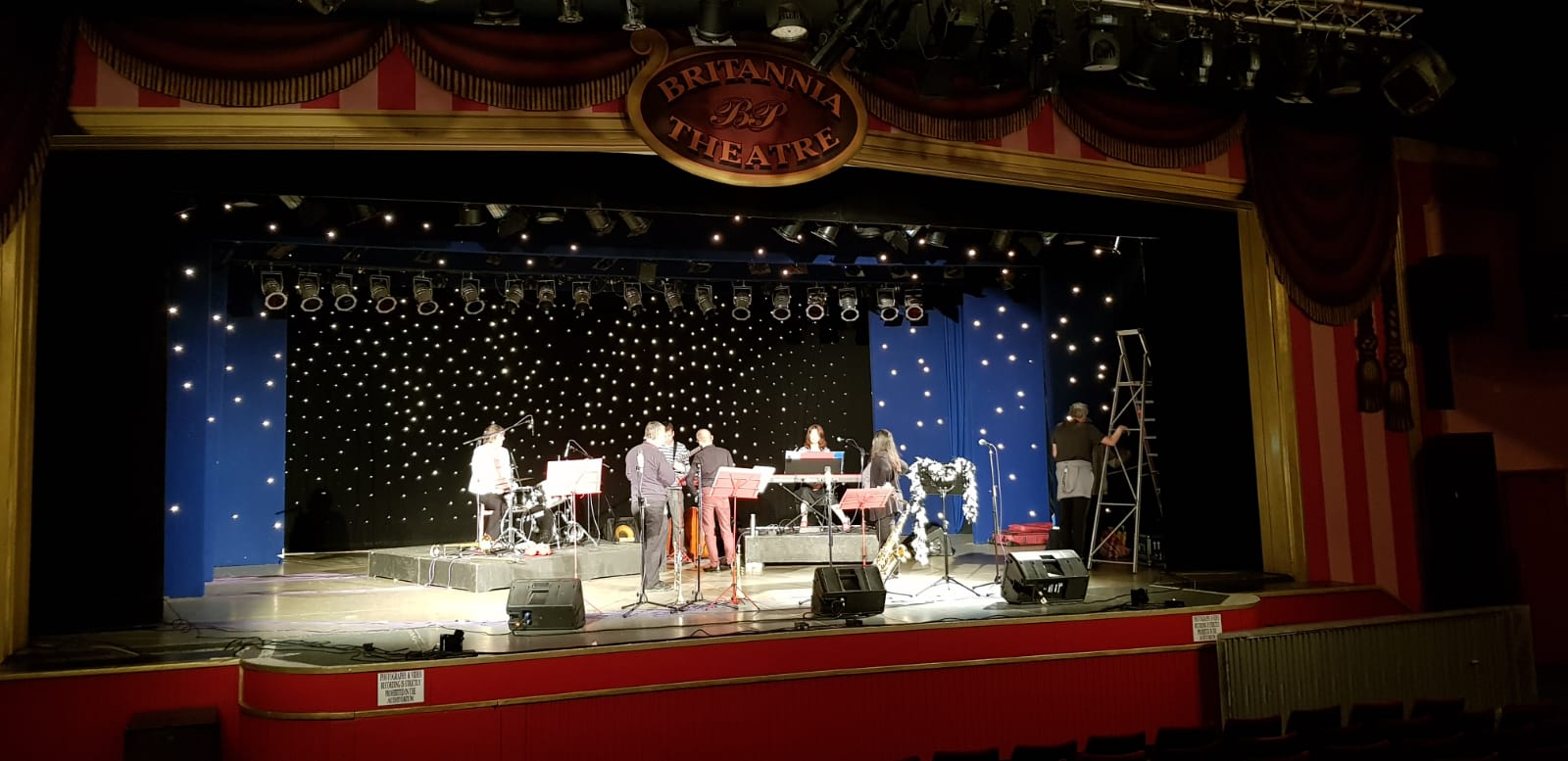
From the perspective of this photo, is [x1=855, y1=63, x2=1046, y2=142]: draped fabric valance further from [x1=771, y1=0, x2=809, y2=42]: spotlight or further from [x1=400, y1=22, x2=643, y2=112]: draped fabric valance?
[x1=400, y1=22, x2=643, y2=112]: draped fabric valance

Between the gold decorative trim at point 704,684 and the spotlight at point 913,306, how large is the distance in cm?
755

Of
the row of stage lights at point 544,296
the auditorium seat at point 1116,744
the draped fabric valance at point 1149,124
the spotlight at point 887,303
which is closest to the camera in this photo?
the auditorium seat at point 1116,744

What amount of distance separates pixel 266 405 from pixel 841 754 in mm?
9571

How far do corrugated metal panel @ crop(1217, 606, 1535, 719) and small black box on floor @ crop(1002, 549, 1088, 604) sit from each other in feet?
3.64

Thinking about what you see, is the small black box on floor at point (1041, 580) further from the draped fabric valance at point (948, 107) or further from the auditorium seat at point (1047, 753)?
the draped fabric valance at point (948, 107)

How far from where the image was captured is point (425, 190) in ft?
23.5

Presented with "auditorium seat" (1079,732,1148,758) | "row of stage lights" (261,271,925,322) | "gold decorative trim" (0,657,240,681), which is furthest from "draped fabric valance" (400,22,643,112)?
"row of stage lights" (261,271,925,322)

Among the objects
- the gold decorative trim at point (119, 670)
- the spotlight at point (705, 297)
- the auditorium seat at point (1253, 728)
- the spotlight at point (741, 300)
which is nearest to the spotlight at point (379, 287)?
the spotlight at point (705, 297)

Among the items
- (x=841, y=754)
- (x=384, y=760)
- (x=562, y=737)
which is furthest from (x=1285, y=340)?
(x=384, y=760)

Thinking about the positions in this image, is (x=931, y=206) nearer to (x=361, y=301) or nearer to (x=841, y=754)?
(x=841, y=754)

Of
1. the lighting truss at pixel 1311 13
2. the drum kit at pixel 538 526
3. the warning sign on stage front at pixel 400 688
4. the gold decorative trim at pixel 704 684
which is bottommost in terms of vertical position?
the gold decorative trim at pixel 704 684

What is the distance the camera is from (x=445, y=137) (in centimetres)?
671

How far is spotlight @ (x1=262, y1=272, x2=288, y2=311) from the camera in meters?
11.3

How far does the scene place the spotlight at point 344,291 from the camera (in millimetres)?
11562
